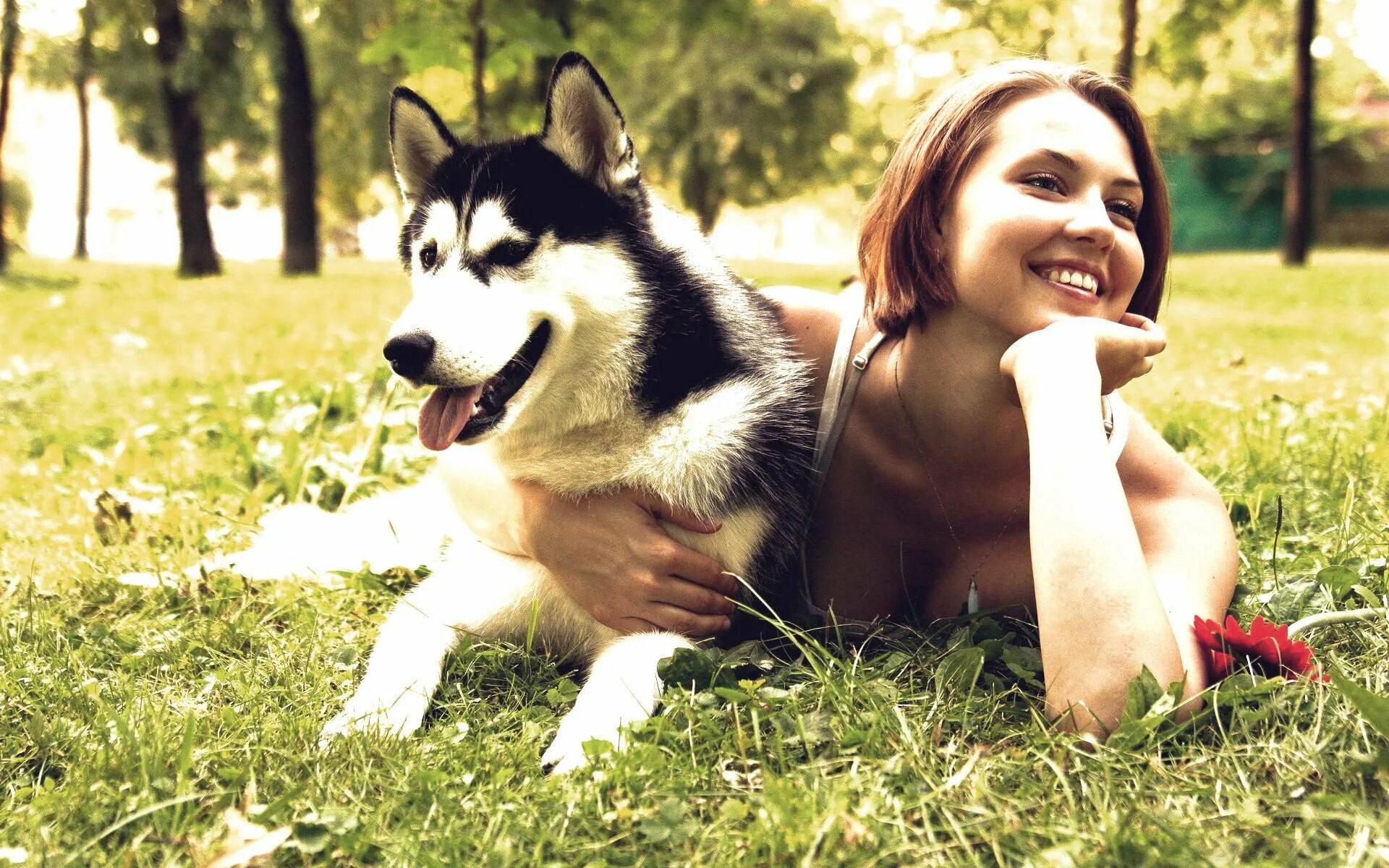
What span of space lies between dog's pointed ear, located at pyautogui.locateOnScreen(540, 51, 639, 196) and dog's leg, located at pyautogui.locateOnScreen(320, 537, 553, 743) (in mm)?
910

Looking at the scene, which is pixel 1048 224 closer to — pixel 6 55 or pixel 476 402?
pixel 476 402

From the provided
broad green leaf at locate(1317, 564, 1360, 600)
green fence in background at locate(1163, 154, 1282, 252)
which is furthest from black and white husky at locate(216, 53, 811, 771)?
green fence in background at locate(1163, 154, 1282, 252)

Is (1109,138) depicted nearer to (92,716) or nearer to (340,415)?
(92,716)

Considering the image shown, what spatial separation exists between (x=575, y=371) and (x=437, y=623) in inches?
24.8

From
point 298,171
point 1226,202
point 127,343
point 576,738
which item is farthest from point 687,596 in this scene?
point 1226,202

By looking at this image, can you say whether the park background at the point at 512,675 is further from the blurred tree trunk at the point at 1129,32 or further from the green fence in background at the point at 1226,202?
the green fence in background at the point at 1226,202

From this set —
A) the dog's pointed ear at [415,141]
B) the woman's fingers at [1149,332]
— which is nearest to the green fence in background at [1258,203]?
the woman's fingers at [1149,332]

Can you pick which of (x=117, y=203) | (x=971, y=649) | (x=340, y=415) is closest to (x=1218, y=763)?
(x=971, y=649)

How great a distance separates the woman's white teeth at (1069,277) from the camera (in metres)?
2.16

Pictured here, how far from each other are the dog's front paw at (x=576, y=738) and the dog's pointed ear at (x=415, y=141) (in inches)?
55.2

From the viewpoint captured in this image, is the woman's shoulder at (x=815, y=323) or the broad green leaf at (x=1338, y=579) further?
the woman's shoulder at (x=815, y=323)

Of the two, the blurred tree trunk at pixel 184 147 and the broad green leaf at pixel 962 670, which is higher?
the blurred tree trunk at pixel 184 147

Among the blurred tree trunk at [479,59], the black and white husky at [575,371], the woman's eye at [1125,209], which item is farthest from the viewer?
the blurred tree trunk at [479,59]

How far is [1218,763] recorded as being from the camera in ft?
5.14
